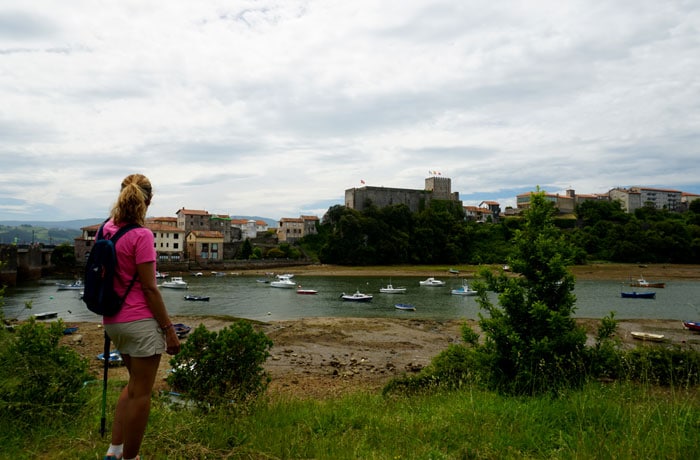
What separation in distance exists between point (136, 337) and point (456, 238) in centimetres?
8183

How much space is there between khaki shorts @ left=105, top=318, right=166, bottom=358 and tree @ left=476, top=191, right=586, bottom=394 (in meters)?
5.68

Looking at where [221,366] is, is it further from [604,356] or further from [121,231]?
[604,356]

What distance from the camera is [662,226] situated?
75.2 m

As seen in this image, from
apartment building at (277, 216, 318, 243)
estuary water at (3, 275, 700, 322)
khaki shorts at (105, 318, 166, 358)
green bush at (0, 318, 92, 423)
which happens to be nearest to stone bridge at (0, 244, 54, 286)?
estuary water at (3, 275, 700, 322)

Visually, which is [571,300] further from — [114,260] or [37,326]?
[37,326]

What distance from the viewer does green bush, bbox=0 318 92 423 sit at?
4574 mm

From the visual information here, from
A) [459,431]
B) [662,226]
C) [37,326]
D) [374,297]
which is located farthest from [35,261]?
[662,226]

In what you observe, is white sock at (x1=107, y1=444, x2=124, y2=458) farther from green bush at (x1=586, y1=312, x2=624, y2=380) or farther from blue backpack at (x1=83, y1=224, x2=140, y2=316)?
green bush at (x1=586, y1=312, x2=624, y2=380)

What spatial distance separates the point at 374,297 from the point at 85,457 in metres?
39.4

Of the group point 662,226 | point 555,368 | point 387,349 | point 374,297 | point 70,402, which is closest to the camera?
point 70,402

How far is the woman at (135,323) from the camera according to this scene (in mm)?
3307

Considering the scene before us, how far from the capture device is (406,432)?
4434 mm

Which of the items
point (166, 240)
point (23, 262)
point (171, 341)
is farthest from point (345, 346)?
point (166, 240)

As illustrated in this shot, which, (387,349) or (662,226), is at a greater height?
(662,226)
